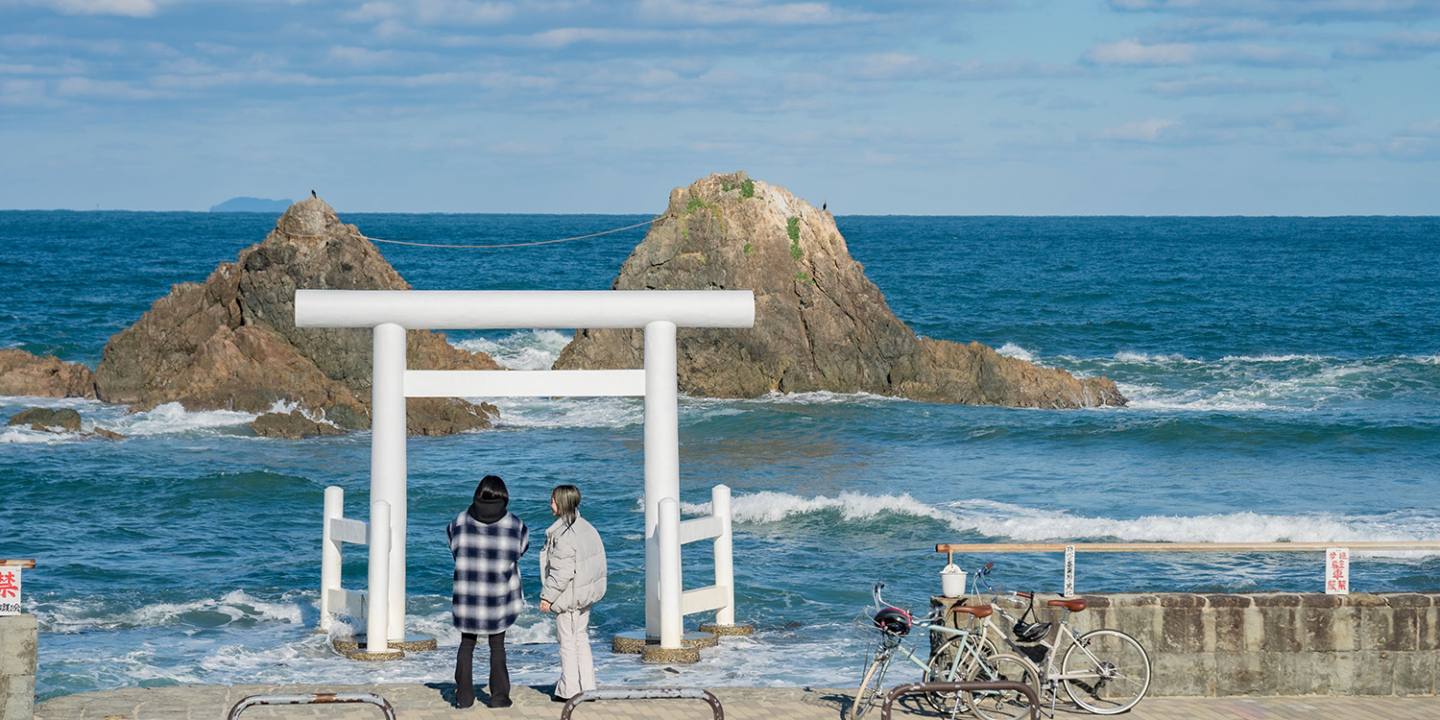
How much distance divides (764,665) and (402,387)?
3.88 metres

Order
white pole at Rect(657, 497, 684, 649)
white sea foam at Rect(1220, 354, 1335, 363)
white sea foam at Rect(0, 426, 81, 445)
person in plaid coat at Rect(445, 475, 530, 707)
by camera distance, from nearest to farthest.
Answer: person in plaid coat at Rect(445, 475, 530, 707), white pole at Rect(657, 497, 684, 649), white sea foam at Rect(0, 426, 81, 445), white sea foam at Rect(1220, 354, 1335, 363)

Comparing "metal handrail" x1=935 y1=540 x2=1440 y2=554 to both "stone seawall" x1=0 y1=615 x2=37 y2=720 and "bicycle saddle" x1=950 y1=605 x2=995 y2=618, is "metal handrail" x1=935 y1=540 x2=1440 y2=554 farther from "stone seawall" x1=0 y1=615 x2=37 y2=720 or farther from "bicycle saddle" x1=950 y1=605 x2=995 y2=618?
"stone seawall" x1=0 y1=615 x2=37 y2=720

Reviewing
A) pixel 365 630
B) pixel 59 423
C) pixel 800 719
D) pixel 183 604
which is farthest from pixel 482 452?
pixel 800 719

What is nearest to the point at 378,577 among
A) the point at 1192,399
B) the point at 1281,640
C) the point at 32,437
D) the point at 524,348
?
the point at 1281,640

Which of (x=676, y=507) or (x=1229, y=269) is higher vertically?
(x=1229, y=269)

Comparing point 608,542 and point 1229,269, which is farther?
point 1229,269

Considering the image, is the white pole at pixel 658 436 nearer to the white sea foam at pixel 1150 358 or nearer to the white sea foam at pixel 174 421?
the white sea foam at pixel 174 421

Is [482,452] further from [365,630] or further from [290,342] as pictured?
[365,630]

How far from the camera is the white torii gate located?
10.8 metres

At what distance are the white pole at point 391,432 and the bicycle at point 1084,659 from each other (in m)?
4.77

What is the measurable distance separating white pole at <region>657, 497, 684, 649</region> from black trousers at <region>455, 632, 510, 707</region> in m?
1.92

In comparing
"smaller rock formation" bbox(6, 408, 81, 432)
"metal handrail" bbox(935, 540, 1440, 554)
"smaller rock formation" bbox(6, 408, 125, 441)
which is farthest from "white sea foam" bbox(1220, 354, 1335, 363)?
"metal handrail" bbox(935, 540, 1440, 554)

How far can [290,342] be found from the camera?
29.8 meters

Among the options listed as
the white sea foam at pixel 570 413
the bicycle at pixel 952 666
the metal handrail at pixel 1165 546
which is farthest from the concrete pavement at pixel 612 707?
the white sea foam at pixel 570 413
